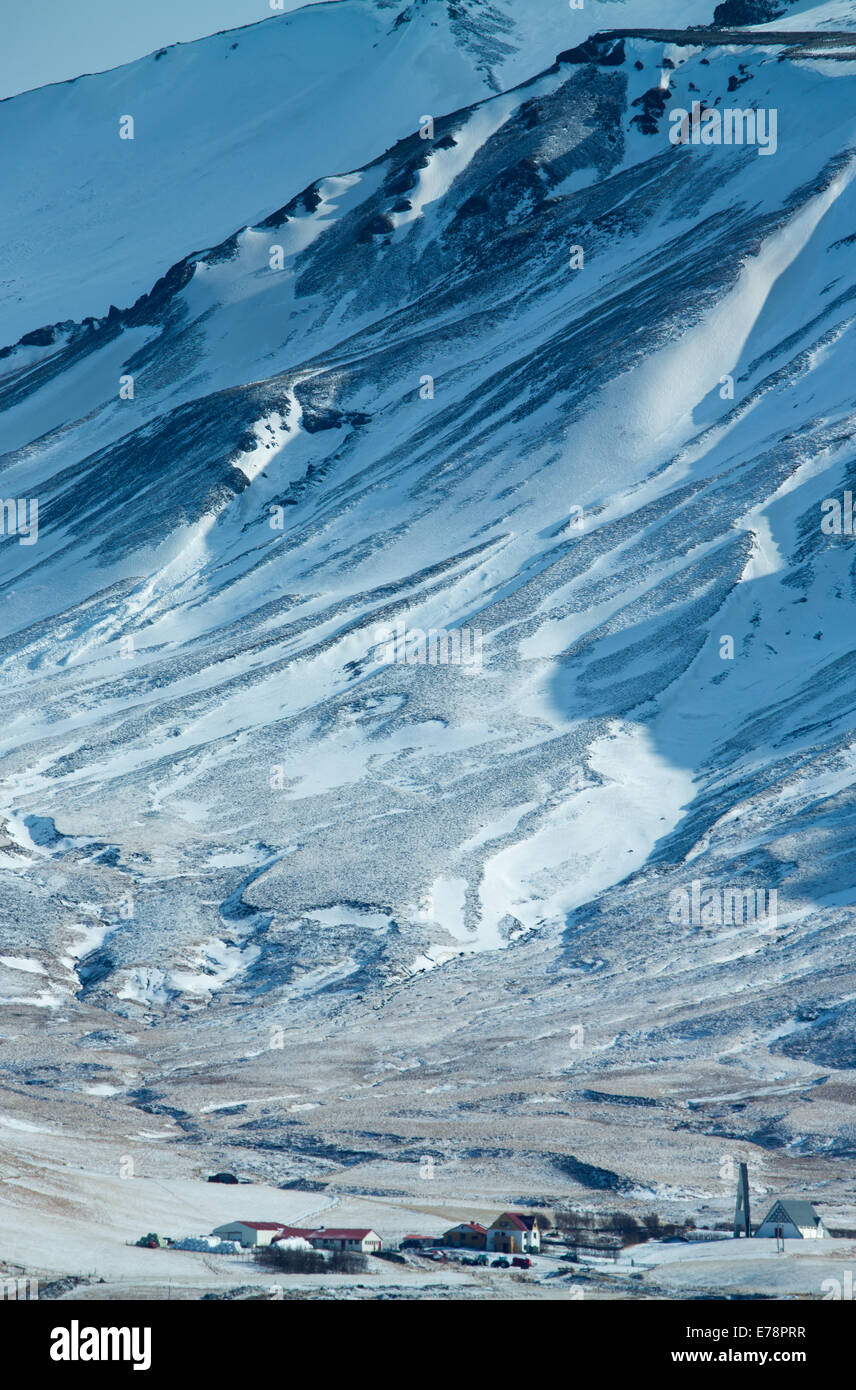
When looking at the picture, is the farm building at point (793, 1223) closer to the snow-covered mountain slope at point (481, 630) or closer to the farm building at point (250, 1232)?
the farm building at point (250, 1232)

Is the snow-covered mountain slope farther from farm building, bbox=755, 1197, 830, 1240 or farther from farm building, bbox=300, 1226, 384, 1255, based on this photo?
farm building, bbox=300, 1226, 384, 1255

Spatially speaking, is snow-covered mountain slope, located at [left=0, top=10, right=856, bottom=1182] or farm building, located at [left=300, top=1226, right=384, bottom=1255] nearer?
farm building, located at [left=300, top=1226, right=384, bottom=1255]

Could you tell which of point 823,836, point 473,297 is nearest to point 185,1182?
point 823,836

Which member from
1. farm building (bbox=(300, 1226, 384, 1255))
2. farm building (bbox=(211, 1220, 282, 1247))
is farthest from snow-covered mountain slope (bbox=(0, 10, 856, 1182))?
farm building (bbox=(211, 1220, 282, 1247))

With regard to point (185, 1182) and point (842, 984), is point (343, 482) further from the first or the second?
point (185, 1182)

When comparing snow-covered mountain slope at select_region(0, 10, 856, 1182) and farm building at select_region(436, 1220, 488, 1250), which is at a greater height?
snow-covered mountain slope at select_region(0, 10, 856, 1182)

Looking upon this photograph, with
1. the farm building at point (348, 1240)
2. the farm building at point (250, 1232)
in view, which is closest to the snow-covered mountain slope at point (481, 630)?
the farm building at point (348, 1240)
